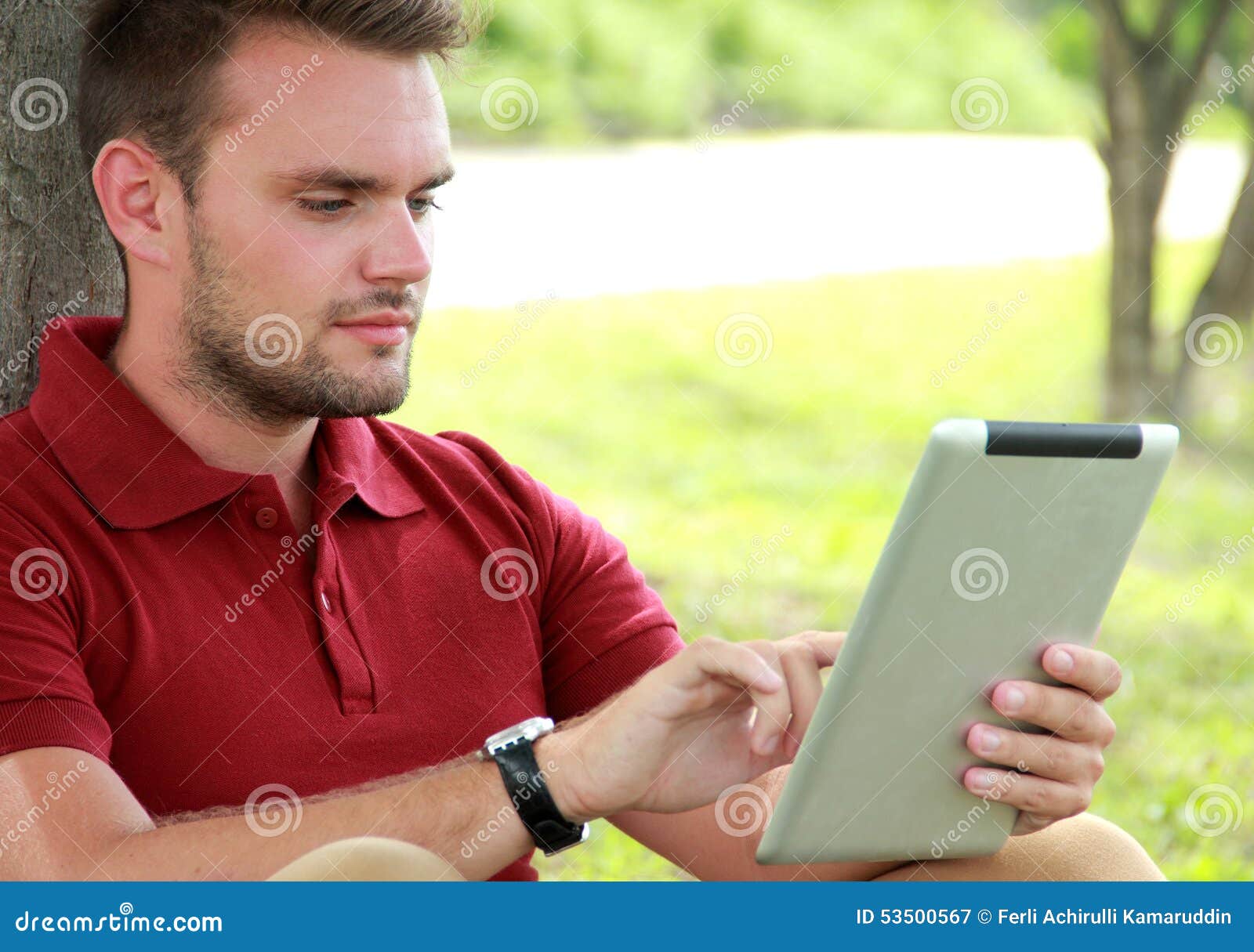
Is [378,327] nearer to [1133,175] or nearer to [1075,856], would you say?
[1075,856]

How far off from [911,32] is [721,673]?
49.1ft

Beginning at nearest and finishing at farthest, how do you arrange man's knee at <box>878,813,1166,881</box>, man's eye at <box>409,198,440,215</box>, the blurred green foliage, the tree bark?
1. man's knee at <box>878,813,1166,881</box>
2. man's eye at <box>409,198,440,215</box>
3. the tree bark
4. the blurred green foliage

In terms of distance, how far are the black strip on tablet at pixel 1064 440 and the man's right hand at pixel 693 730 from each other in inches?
13.6

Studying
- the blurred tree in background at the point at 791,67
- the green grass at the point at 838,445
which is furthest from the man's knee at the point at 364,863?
the blurred tree in background at the point at 791,67

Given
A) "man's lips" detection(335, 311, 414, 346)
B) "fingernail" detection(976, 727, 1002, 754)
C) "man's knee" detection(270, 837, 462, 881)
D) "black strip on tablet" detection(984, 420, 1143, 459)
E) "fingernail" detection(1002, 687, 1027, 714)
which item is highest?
"black strip on tablet" detection(984, 420, 1143, 459)

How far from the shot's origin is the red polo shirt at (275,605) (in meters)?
1.99

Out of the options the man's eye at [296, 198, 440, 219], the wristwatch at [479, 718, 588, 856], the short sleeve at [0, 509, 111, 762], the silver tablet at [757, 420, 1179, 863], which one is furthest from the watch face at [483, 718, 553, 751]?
the man's eye at [296, 198, 440, 219]

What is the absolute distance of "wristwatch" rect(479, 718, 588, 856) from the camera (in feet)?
6.36

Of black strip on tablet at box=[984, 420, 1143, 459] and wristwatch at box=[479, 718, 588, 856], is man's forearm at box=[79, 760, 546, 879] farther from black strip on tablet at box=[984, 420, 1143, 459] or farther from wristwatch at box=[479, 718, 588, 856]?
black strip on tablet at box=[984, 420, 1143, 459]

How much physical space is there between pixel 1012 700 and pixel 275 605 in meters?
1.02

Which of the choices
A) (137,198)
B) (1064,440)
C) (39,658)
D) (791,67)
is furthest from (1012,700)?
(791,67)

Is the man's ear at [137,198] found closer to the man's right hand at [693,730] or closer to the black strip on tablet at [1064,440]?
A: the man's right hand at [693,730]

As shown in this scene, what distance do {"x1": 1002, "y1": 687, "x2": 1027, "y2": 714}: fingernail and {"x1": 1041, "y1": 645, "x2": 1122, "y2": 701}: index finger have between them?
0.18 ft

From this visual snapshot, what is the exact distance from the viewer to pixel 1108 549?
181 centimetres
